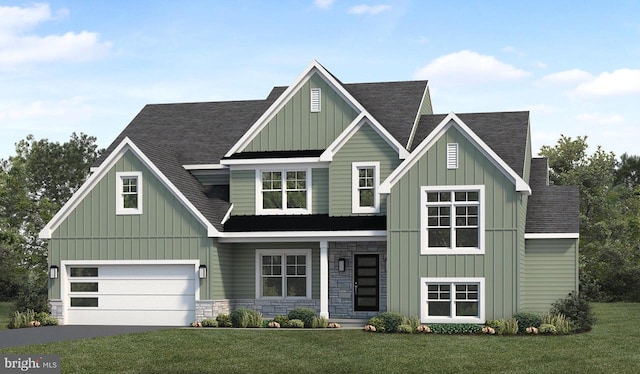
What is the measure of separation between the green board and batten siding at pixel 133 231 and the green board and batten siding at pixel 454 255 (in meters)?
6.34

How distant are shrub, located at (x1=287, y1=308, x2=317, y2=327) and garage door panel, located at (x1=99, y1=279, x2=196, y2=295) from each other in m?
3.64

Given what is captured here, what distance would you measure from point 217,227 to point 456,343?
10147 mm

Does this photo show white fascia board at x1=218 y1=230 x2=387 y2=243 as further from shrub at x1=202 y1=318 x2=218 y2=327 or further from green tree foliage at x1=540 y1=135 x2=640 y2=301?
green tree foliage at x1=540 y1=135 x2=640 y2=301

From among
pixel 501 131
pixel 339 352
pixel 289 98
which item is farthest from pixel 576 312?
pixel 289 98

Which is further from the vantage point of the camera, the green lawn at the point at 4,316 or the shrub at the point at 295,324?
the green lawn at the point at 4,316

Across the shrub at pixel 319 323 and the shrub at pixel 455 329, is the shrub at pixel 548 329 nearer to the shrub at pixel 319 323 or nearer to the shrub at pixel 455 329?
the shrub at pixel 455 329

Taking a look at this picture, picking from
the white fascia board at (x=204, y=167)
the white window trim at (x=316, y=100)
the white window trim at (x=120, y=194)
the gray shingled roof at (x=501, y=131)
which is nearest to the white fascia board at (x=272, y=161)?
the white fascia board at (x=204, y=167)

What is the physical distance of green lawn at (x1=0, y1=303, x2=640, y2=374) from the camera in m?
20.3

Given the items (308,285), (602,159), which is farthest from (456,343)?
(602,159)

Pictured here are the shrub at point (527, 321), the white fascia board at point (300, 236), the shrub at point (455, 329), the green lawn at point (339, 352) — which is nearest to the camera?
the green lawn at point (339, 352)

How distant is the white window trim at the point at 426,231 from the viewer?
29.1 metres

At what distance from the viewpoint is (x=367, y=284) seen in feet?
105

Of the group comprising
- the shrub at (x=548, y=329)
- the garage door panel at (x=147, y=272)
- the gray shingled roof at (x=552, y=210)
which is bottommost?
the shrub at (x=548, y=329)

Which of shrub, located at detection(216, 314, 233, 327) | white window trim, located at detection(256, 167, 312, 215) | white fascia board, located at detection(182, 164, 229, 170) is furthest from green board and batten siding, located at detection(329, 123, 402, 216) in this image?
shrub, located at detection(216, 314, 233, 327)
